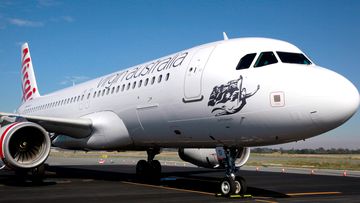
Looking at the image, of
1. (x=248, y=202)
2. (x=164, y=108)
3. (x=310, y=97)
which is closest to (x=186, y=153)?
(x=164, y=108)

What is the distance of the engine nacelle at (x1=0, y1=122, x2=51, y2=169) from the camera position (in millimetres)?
13180

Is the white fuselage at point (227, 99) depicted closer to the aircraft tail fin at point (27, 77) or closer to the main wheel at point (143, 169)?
the main wheel at point (143, 169)

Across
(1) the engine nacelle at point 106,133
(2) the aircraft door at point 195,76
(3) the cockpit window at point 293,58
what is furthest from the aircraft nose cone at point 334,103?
(1) the engine nacelle at point 106,133

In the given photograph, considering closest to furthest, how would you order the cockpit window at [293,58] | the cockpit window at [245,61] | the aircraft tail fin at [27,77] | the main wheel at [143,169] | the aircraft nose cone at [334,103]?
the aircraft nose cone at [334,103] → the cockpit window at [293,58] → the cockpit window at [245,61] → the main wheel at [143,169] → the aircraft tail fin at [27,77]

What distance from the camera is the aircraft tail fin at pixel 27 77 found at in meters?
28.2

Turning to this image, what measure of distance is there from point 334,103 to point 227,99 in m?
2.49

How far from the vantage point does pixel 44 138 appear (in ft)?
45.2

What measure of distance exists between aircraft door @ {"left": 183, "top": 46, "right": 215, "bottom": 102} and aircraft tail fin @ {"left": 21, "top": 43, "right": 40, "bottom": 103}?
1837 centimetres

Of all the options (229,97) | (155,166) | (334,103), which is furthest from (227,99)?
(155,166)

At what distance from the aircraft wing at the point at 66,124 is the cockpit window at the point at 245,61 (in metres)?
6.92

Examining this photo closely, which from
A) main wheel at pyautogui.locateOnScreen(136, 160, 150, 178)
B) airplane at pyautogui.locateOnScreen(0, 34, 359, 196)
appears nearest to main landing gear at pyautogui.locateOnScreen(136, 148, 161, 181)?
main wheel at pyautogui.locateOnScreen(136, 160, 150, 178)

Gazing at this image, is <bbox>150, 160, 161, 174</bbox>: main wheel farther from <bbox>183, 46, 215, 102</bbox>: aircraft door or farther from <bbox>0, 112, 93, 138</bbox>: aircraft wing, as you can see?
<bbox>183, 46, 215, 102</bbox>: aircraft door

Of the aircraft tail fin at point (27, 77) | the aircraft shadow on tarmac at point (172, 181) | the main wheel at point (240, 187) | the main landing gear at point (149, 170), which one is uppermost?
the aircraft tail fin at point (27, 77)

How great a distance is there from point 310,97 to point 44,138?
340 inches
